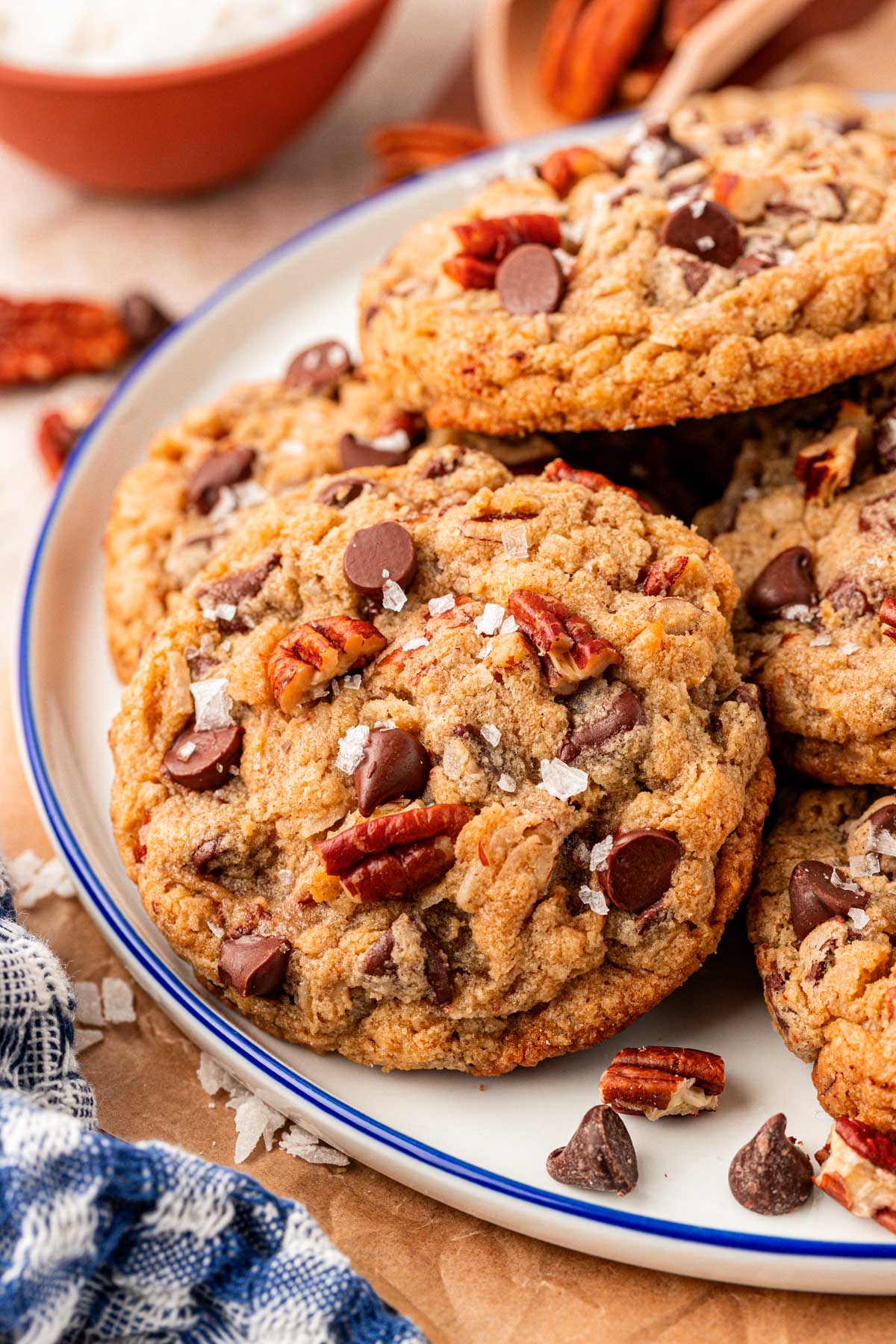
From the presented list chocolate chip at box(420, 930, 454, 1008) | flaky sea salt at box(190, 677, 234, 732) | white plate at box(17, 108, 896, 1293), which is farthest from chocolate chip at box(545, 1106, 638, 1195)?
flaky sea salt at box(190, 677, 234, 732)

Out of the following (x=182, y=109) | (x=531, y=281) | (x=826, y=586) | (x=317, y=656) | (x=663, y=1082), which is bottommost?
(x=663, y=1082)

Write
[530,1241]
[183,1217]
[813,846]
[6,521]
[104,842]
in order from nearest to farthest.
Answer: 1. [183,1217]
2. [530,1241]
3. [813,846]
4. [104,842]
5. [6,521]

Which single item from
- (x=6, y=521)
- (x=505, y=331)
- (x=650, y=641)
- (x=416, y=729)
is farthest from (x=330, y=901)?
(x=6, y=521)

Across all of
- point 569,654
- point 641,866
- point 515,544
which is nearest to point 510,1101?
point 641,866

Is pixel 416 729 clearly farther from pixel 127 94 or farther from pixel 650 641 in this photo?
pixel 127 94

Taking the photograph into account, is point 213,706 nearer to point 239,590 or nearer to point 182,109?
point 239,590

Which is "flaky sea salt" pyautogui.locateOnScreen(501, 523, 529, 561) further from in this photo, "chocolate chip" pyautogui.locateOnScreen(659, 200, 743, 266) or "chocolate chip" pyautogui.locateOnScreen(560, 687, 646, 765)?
"chocolate chip" pyautogui.locateOnScreen(659, 200, 743, 266)

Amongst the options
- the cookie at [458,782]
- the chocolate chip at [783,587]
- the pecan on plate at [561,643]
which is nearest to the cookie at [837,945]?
the cookie at [458,782]
